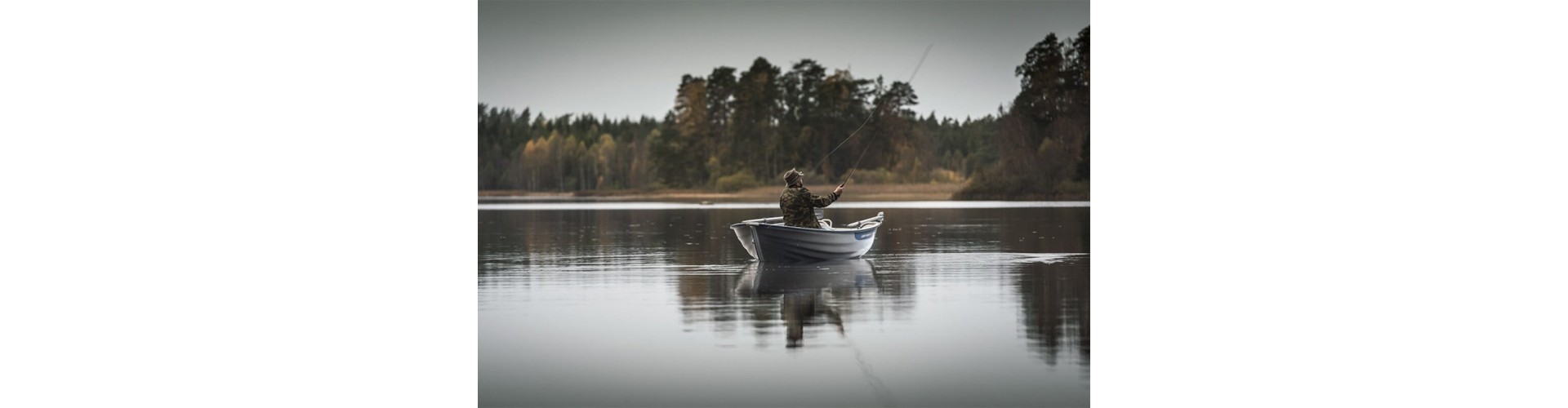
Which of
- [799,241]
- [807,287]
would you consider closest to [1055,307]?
[807,287]

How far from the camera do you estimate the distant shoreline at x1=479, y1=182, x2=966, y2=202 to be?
47.6 metres

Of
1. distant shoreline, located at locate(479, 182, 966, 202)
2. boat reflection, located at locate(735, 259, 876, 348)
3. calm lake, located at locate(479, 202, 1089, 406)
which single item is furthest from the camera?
distant shoreline, located at locate(479, 182, 966, 202)

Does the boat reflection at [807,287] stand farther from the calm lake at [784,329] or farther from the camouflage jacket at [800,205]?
the camouflage jacket at [800,205]

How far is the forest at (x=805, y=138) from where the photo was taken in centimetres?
4328

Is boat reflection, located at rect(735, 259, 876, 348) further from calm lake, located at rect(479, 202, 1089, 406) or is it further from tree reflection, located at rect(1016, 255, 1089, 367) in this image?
tree reflection, located at rect(1016, 255, 1089, 367)

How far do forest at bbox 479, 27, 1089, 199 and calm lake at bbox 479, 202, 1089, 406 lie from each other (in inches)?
1074

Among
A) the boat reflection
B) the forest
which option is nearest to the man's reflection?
the boat reflection

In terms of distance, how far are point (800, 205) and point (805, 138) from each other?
3670cm

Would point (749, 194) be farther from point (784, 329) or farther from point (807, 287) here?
point (784, 329)

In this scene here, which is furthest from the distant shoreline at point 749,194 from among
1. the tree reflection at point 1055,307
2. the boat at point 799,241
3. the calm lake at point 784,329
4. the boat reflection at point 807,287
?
the tree reflection at point 1055,307

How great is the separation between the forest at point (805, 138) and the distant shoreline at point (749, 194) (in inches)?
14.7

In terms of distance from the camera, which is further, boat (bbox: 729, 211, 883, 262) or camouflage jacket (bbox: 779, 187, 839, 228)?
camouflage jacket (bbox: 779, 187, 839, 228)
